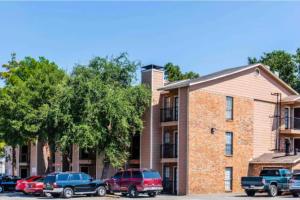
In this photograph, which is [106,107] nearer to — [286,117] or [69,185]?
[69,185]

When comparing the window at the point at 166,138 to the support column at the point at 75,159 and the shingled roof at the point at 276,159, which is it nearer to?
the shingled roof at the point at 276,159

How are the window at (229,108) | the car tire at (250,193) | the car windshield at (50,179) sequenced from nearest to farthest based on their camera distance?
the car windshield at (50,179)
the car tire at (250,193)
the window at (229,108)

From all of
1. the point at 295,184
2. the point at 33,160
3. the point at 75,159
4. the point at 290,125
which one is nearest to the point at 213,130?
the point at 295,184

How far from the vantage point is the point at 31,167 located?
58781 millimetres

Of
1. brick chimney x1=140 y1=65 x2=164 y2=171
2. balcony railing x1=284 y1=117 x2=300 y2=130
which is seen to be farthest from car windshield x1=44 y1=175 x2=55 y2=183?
balcony railing x1=284 y1=117 x2=300 y2=130

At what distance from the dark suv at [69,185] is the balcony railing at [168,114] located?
7.89m

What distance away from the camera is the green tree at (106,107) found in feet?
126

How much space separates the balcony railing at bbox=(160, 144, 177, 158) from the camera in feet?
132

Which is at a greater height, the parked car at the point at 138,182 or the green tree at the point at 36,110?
the green tree at the point at 36,110

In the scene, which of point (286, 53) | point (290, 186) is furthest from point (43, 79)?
point (286, 53)

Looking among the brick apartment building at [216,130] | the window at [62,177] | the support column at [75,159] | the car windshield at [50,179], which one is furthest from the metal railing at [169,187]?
the support column at [75,159]

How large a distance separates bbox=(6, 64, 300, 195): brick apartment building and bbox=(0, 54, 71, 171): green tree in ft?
18.3

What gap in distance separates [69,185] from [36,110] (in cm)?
871

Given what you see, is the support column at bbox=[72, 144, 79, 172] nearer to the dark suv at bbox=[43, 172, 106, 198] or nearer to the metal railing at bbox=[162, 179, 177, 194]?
the metal railing at bbox=[162, 179, 177, 194]
